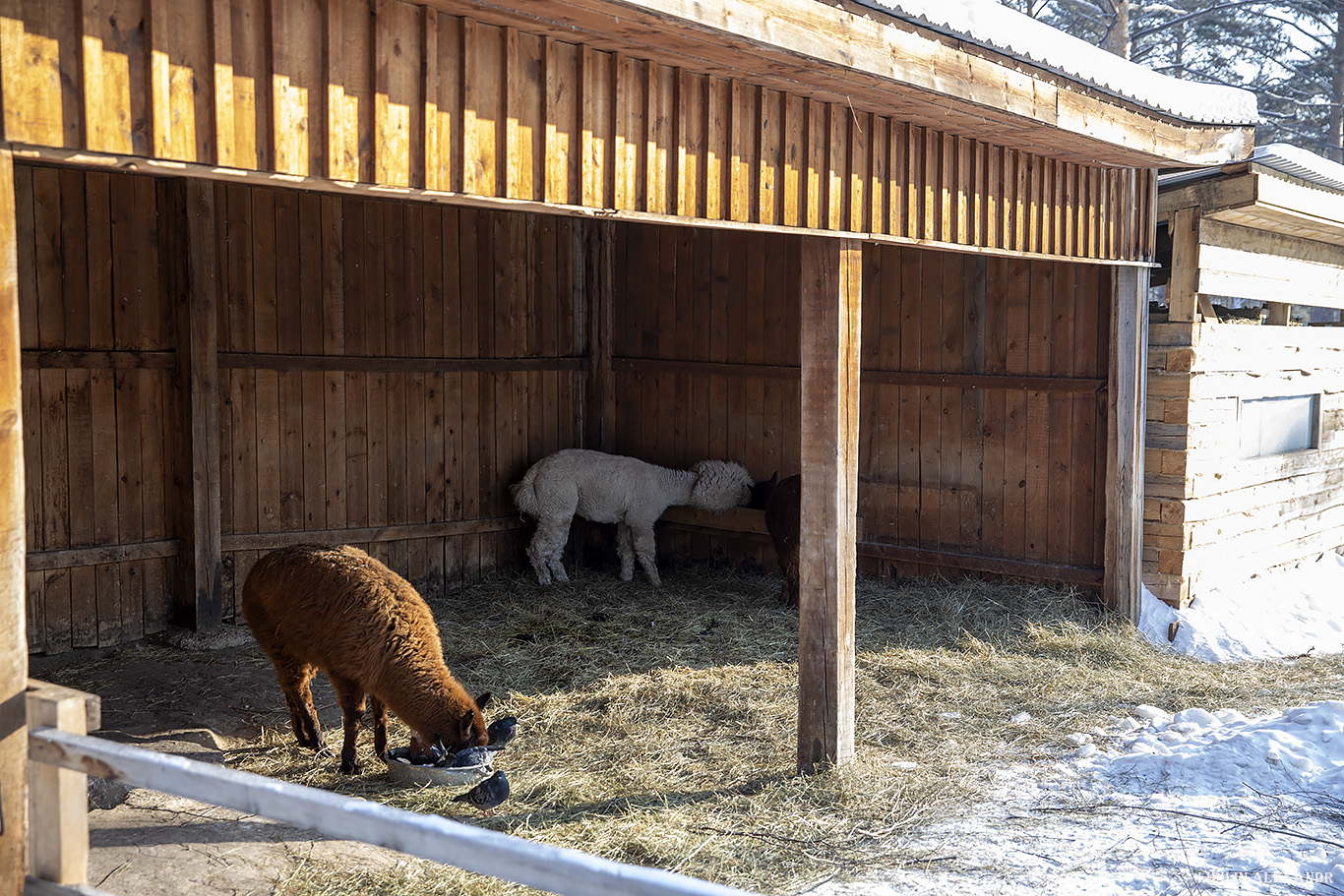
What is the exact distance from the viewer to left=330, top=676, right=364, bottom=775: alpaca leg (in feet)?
17.0

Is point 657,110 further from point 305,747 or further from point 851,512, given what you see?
point 305,747

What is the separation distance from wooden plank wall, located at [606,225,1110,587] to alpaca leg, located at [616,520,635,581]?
0.70 metres

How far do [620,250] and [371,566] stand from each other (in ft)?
19.2

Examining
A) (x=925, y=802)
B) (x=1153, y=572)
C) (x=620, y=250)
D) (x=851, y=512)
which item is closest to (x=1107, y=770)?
(x=925, y=802)

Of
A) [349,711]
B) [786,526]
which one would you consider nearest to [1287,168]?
[786,526]

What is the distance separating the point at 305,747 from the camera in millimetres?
5648

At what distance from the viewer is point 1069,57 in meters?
5.54

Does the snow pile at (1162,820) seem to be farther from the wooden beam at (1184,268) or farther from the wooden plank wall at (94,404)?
the wooden plank wall at (94,404)

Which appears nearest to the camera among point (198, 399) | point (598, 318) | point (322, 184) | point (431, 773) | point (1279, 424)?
point (322, 184)

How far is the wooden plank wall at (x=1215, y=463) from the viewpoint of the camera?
7.89 m

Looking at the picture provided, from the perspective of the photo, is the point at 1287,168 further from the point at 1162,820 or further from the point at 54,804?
the point at 54,804

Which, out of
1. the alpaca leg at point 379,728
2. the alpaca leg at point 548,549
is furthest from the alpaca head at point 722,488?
the alpaca leg at point 379,728

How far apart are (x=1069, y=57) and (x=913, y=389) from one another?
385 cm

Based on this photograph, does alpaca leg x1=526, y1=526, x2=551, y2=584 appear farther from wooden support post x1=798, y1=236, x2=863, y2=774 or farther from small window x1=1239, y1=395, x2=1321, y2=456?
small window x1=1239, y1=395, x2=1321, y2=456
